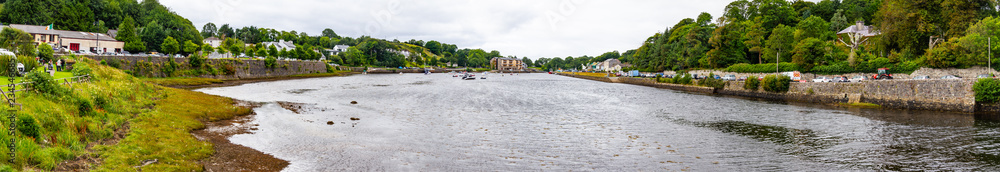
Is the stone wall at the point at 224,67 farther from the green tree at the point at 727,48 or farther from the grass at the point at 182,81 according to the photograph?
the green tree at the point at 727,48

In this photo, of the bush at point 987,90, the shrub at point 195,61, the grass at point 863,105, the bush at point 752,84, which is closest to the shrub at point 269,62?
the shrub at point 195,61

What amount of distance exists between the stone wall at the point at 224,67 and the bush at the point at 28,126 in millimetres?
46657

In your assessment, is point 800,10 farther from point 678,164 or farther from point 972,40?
point 678,164

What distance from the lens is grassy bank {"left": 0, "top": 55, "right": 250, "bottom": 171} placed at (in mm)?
10719

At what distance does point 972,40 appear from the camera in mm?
41062

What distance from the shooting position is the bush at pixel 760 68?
62.3 meters

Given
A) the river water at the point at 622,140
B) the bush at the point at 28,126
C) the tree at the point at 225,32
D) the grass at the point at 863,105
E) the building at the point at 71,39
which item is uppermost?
the tree at the point at 225,32

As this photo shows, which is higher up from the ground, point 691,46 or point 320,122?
point 691,46

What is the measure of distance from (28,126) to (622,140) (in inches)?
752

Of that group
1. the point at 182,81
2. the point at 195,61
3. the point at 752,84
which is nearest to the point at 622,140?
the point at 752,84

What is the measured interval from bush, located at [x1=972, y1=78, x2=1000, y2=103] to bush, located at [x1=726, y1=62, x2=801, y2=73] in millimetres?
31719

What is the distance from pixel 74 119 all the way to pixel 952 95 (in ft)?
150

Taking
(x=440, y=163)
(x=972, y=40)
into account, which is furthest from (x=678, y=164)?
(x=972, y=40)

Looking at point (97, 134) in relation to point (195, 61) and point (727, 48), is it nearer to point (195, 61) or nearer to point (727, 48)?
point (195, 61)
